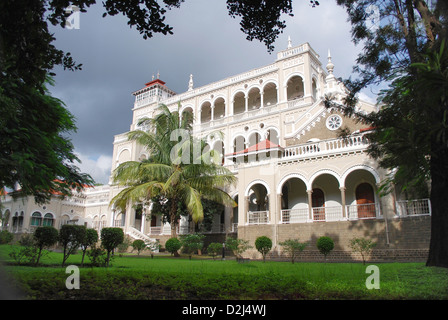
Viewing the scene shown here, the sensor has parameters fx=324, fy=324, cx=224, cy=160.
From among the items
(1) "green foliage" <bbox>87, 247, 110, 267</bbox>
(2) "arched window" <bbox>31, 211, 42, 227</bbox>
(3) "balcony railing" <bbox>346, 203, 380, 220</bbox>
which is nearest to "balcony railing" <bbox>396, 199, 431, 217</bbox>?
(3) "balcony railing" <bbox>346, 203, 380, 220</bbox>

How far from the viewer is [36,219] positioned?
36438 mm

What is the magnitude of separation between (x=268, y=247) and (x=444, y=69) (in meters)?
11.0

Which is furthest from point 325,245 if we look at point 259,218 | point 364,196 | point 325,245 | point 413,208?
point 364,196

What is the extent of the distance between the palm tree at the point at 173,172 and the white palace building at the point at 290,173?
1736 millimetres

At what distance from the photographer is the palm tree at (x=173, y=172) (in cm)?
1961

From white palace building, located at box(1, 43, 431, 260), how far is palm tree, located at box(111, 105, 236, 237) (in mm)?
1736

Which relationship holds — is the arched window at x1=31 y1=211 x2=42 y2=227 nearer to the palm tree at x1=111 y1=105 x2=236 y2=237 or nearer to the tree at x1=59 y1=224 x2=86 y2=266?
the palm tree at x1=111 y1=105 x2=236 y2=237

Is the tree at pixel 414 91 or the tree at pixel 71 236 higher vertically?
the tree at pixel 414 91

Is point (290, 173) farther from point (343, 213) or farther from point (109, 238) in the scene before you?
point (109, 238)

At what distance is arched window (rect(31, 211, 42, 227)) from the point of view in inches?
1422

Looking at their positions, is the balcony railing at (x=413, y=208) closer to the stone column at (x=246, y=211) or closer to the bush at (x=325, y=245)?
the bush at (x=325, y=245)

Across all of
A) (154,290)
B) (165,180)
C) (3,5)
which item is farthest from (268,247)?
(3,5)

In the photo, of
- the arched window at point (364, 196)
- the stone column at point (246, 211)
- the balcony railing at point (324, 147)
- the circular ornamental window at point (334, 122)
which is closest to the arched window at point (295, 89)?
the circular ornamental window at point (334, 122)
